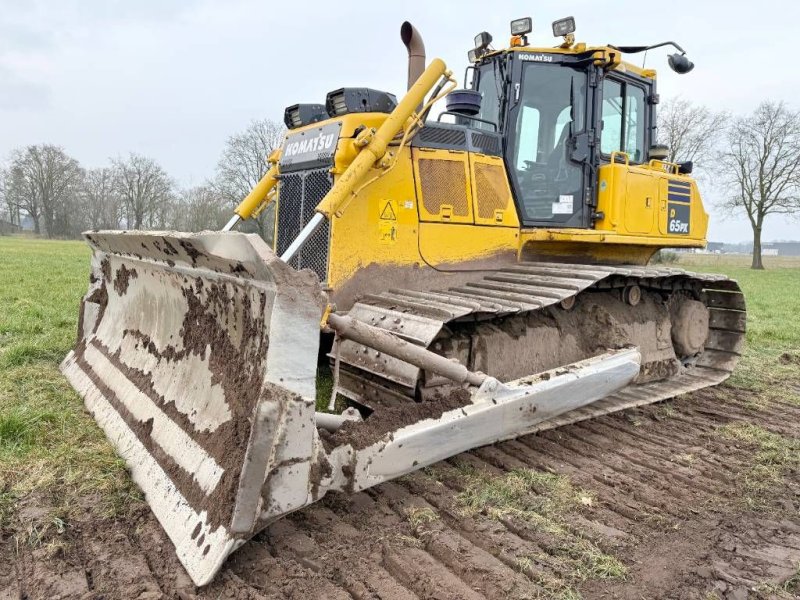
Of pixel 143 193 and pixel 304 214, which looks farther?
pixel 143 193

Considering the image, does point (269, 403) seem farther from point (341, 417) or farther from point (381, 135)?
point (381, 135)

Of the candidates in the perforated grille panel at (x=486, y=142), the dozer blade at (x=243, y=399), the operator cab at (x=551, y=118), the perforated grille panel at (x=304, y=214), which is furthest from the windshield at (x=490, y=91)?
the dozer blade at (x=243, y=399)

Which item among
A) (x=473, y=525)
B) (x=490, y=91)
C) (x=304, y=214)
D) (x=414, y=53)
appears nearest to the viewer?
(x=473, y=525)

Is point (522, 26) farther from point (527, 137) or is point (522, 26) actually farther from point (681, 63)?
point (681, 63)

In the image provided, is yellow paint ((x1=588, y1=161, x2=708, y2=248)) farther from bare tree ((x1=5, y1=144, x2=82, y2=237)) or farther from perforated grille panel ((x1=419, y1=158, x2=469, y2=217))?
bare tree ((x1=5, y1=144, x2=82, y2=237))

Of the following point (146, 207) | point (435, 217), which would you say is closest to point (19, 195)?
point (146, 207)

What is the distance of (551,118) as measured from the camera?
5.32m

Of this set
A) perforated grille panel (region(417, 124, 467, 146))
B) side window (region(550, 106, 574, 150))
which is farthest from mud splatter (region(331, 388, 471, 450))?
side window (region(550, 106, 574, 150))

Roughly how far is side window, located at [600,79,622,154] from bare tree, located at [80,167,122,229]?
175 ft

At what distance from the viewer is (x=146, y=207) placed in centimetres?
4875

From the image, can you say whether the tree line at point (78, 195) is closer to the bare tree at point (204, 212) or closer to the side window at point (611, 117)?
the bare tree at point (204, 212)

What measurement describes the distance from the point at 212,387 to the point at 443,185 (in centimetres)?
241

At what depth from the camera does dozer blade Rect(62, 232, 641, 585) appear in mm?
2525

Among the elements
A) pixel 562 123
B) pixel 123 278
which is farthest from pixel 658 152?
pixel 123 278
